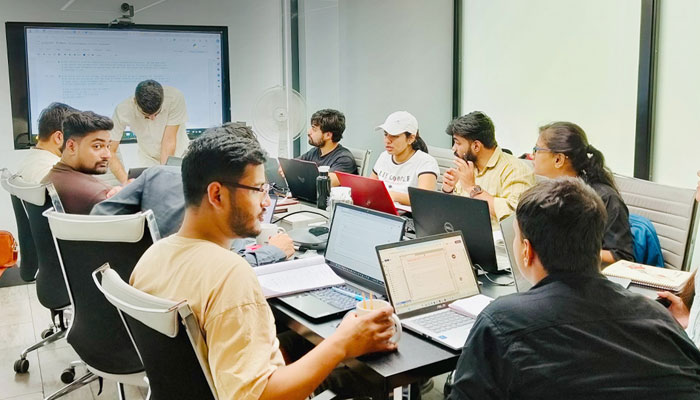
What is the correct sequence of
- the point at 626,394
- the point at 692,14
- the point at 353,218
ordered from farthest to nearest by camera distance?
1. the point at 692,14
2. the point at 353,218
3. the point at 626,394

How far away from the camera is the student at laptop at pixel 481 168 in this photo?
3.36 meters

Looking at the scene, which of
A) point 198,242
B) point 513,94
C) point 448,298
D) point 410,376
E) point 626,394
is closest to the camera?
point 626,394

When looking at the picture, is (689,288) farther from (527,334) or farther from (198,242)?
(198,242)

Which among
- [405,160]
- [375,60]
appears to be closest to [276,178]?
[405,160]

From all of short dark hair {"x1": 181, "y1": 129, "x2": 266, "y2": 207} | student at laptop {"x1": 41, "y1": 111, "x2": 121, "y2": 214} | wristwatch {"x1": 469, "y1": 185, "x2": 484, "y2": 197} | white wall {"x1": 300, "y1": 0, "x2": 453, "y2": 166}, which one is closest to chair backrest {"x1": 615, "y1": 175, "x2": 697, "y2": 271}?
wristwatch {"x1": 469, "y1": 185, "x2": 484, "y2": 197}

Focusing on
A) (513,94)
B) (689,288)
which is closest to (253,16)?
(513,94)

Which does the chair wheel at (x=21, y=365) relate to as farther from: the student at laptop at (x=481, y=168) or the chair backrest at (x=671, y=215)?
the chair backrest at (x=671, y=215)

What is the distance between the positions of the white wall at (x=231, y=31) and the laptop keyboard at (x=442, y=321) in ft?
12.9

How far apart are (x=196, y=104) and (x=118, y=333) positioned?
11.8 feet

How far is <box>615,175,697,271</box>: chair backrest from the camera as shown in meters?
2.68

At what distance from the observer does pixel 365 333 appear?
1.62 m

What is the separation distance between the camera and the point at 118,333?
2.14 metres

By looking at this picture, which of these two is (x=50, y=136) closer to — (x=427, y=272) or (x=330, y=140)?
(x=330, y=140)

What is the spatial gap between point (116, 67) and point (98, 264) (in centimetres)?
337
